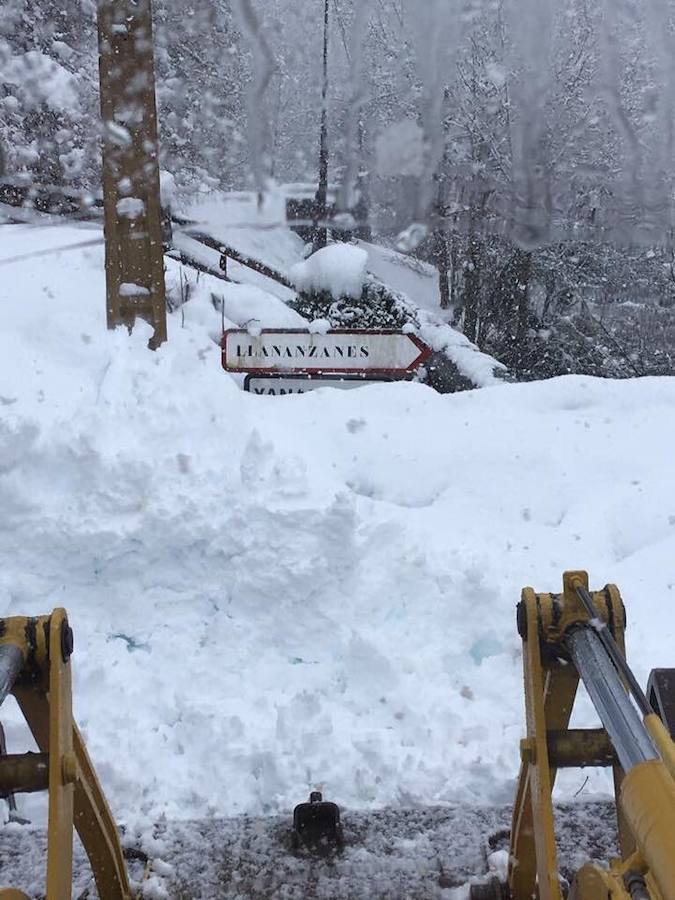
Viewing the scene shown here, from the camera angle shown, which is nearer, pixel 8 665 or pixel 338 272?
pixel 8 665

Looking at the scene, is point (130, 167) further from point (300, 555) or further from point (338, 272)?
point (338, 272)

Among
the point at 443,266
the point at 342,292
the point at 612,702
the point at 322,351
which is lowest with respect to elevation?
the point at 612,702

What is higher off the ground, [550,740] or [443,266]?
[443,266]

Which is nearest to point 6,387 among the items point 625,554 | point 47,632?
point 47,632

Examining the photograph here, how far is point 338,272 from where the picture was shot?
10750 mm

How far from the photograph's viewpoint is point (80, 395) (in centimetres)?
545

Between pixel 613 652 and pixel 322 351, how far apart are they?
490 cm

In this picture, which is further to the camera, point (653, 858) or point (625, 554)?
point (625, 554)

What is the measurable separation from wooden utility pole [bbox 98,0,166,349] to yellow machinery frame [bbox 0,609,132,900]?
4.01 metres

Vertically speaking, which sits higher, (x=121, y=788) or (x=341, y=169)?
(x=341, y=169)

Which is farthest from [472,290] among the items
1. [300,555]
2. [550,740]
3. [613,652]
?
[613,652]

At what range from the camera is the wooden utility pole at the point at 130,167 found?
550cm

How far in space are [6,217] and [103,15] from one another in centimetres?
1010

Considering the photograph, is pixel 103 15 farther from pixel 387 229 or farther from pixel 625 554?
pixel 387 229
